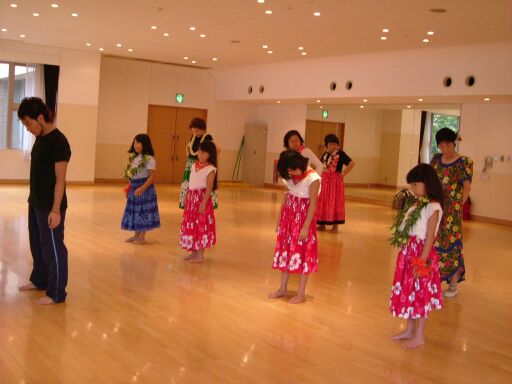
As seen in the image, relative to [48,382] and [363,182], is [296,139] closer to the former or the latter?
[48,382]

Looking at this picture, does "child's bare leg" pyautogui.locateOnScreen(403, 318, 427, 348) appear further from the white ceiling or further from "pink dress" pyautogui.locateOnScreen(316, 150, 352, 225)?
"pink dress" pyautogui.locateOnScreen(316, 150, 352, 225)

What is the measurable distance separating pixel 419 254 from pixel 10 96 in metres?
13.6

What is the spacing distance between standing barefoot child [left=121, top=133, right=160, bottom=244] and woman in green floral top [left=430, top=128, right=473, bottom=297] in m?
3.36

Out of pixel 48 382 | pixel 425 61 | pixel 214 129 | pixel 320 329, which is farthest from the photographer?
pixel 214 129

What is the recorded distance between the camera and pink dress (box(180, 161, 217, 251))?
6691 mm

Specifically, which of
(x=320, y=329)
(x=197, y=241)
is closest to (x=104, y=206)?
(x=197, y=241)

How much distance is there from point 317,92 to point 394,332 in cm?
1121

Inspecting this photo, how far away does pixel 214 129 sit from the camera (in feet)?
63.3

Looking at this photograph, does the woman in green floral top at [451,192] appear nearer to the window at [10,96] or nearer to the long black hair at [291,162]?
the long black hair at [291,162]

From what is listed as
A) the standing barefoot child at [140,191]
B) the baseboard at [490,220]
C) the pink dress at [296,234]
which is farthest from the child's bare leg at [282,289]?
the baseboard at [490,220]

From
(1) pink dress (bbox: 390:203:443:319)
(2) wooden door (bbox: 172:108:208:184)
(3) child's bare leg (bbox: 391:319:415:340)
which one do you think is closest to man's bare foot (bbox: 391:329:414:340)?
(3) child's bare leg (bbox: 391:319:415:340)

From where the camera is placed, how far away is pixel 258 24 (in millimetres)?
11094

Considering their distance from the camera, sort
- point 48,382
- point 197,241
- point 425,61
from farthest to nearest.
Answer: point 425,61 → point 197,241 → point 48,382

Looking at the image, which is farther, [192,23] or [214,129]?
[214,129]
